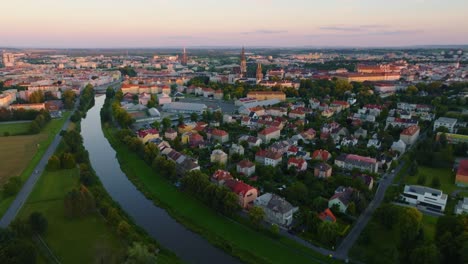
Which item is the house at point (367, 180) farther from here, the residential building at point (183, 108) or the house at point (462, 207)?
the residential building at point (183, 108)

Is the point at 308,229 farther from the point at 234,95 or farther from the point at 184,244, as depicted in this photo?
the point at 234,95

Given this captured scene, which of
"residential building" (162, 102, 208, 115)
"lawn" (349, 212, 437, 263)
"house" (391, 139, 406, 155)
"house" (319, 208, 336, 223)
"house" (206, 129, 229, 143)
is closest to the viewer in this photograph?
"lawn" (349, 212, 437, 263)

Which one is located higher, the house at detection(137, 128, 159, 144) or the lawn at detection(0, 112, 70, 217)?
the house at detection(137, 128, 159, 144)

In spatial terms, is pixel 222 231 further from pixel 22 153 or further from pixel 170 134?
pixel 22 153

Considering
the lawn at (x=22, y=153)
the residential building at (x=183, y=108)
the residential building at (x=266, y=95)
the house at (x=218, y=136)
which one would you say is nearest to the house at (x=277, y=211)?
the house at (x=218, y=136)

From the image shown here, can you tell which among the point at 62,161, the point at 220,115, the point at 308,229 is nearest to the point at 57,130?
the point at 62,161

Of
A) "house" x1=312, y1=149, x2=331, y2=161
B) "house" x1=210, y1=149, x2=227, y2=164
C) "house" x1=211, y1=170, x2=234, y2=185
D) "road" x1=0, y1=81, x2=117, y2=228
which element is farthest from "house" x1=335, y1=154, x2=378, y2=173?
"road" x1=0, y1=81, x2=117, y2=228

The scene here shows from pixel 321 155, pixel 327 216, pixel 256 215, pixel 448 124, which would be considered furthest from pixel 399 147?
pixel 256 215

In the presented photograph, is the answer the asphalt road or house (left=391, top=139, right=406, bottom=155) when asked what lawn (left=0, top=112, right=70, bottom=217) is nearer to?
the asphalt road
